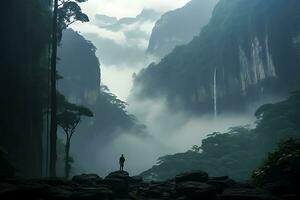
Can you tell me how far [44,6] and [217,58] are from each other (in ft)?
257

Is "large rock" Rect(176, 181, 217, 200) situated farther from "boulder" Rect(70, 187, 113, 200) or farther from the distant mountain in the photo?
the distant mountain

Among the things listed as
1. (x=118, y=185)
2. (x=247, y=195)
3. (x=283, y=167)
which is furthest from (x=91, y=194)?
(x=283, y=167)

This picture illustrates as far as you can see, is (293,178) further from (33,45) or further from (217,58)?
(217,58)

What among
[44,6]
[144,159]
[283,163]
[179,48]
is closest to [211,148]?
[44,6]

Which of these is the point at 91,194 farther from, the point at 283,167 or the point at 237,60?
the point at 237,60

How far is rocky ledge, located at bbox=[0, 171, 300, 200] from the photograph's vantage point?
1205cm

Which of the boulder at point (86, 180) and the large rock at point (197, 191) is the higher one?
the boulder at point (86, 180)

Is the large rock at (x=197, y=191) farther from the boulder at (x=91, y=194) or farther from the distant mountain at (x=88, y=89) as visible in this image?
the distant mountain at (x=88, y=89)

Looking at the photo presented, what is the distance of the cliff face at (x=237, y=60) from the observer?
296ft

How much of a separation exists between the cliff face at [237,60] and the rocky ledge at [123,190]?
195 feet

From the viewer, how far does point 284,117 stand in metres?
50.4

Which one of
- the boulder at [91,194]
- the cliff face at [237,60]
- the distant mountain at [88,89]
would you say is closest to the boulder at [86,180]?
the boulder at [91,194]

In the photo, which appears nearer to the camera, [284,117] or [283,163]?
[283,163]

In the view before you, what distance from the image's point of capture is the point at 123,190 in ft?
58.4
